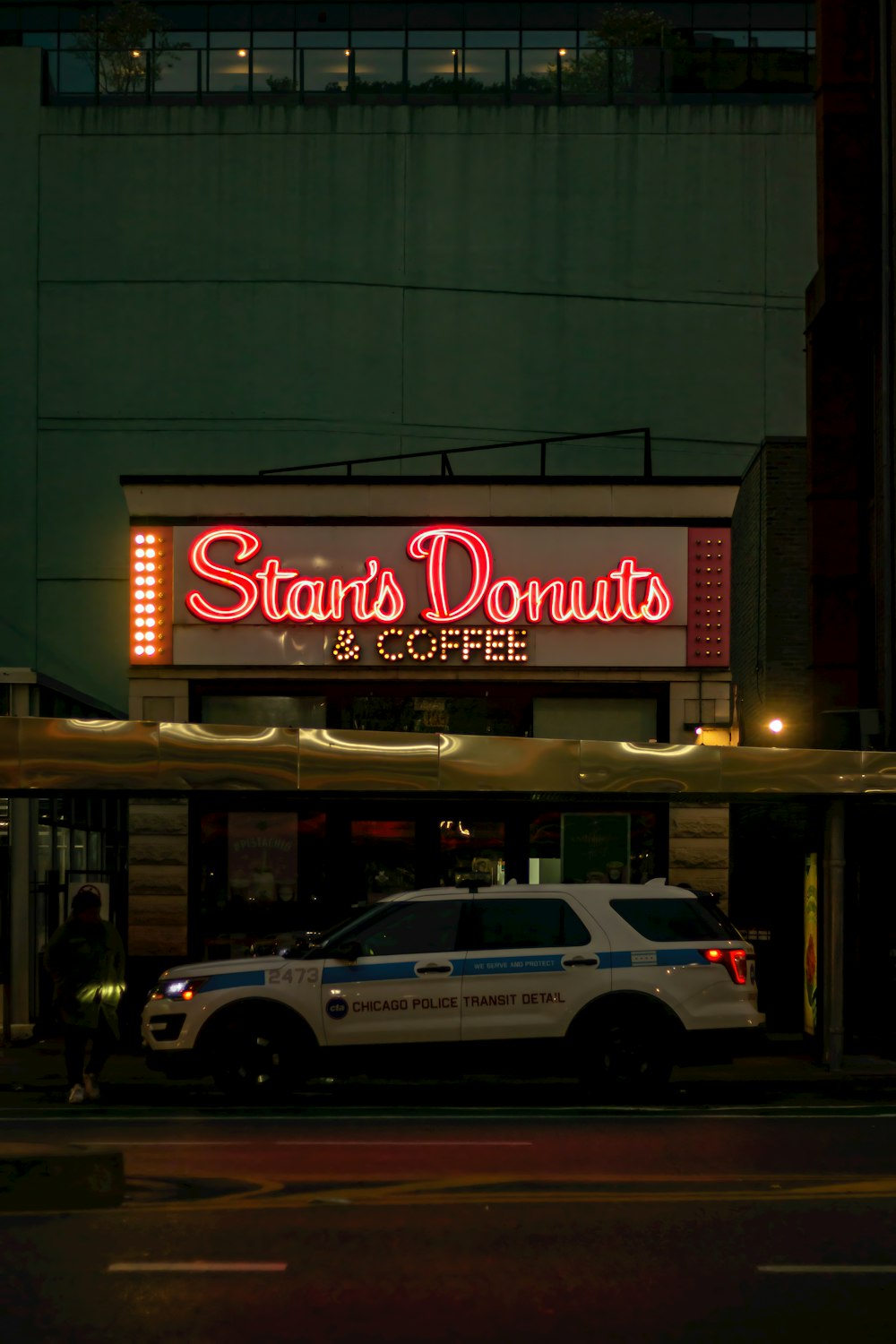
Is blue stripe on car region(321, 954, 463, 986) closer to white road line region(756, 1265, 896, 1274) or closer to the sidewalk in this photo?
the sidewalk

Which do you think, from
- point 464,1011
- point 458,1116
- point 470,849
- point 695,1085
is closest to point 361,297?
point 470,849

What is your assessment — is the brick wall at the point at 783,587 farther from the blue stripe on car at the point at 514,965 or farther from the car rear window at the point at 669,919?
the blue stripe on car at the point at 514,965

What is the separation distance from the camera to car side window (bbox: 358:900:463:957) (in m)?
14.4

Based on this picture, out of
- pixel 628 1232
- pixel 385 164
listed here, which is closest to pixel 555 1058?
pixel 628 1232

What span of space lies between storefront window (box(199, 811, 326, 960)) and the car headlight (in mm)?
5874

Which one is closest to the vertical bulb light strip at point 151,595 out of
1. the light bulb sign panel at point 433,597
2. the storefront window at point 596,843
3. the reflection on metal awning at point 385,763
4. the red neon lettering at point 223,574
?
the light bulb sign panel at point 433,597

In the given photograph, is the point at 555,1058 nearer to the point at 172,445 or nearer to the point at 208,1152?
the point at 208,1152

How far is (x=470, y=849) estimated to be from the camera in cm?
2084

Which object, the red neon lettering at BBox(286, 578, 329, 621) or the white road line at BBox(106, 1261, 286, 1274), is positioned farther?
the red neon lettering at BBox(286, 578, 329, 621)

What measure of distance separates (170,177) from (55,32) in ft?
21.6

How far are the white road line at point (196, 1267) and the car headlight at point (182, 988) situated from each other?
246 inches

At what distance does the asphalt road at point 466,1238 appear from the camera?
7043 mm

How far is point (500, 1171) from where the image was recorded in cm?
1055

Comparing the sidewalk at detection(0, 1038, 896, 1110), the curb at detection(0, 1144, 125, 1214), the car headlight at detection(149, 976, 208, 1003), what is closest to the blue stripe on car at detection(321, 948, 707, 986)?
the car headlight at detection(149, 976, 208, 1003)
